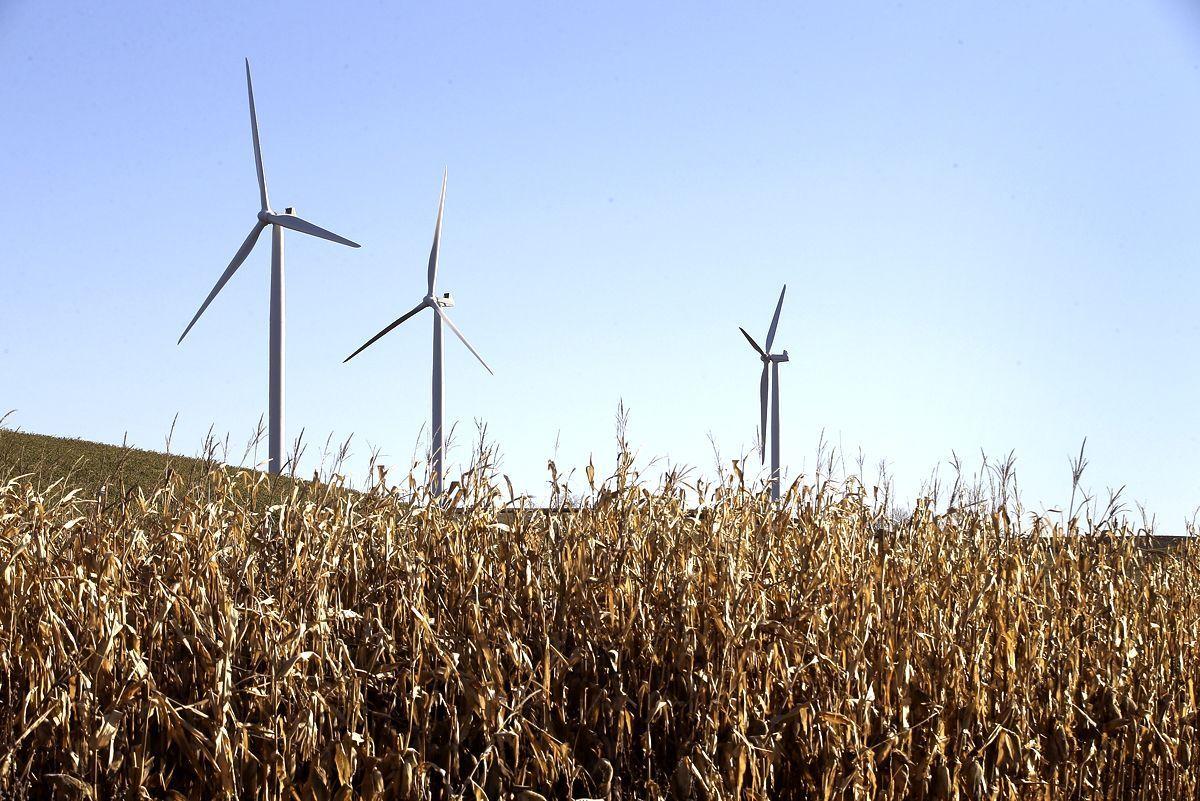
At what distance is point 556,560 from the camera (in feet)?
21.9

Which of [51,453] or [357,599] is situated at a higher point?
[51,453]

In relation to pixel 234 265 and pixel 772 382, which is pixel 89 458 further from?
pixel 772 382

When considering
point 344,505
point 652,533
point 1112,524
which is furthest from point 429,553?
point 1112,524

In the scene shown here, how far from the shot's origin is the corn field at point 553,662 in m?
5.21

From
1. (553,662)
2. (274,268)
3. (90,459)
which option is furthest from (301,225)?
(553,662)

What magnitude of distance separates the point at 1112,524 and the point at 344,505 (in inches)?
246

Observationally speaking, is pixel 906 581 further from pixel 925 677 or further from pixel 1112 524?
pixel 1112 524

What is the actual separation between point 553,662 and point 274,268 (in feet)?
77.9

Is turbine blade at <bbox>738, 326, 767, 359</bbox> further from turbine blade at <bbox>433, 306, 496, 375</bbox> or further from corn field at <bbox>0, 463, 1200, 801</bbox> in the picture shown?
corn field at <bbox>0, 463, 1200, 801</bbox>

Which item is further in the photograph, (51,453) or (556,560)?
(51,453)

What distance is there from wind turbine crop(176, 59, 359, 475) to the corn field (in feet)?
63.4

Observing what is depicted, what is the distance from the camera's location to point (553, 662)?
18.6ft

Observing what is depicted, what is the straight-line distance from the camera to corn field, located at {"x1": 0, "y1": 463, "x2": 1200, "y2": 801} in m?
5.21

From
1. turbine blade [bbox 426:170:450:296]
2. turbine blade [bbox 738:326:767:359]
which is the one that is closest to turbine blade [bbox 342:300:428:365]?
turbine blade [bbox 426:170:450:296]
